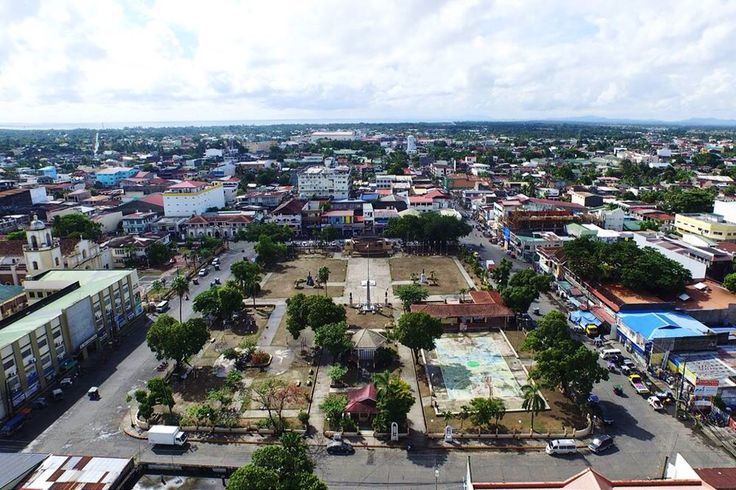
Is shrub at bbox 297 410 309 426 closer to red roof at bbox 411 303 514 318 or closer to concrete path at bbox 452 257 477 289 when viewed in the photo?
red roof at bbox 411 303 514 318

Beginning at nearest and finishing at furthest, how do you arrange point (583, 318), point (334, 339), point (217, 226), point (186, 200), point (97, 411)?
point (97, 411) → point (334, 339) → point (583, 318) → point (217, 226) → point (186, 200)

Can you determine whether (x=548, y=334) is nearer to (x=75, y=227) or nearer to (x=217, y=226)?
(x=217, y=226)

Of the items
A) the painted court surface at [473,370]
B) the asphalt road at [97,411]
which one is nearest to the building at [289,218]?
A: the asphalt road at [97,411]

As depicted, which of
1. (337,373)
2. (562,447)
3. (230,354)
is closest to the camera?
(562,447)

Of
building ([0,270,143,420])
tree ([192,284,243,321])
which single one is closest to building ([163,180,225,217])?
building ([0,270,143,420])

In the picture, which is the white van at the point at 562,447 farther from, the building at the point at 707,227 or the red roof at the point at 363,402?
the building at the point at 707,227

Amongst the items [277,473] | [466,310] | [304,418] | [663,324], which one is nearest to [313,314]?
[304,418]
